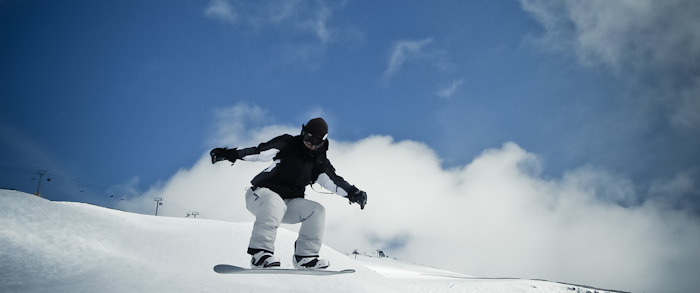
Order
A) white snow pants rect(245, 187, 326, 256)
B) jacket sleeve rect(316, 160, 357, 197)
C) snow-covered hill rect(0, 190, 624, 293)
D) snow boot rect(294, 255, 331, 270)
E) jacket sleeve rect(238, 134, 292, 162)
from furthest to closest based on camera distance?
snow-covered hill rect(0, 190, 624, 293) < jacket sleeve rect(316, 160, 357, 197) < snow boot rect(294, 255, 331, 270) < jacket sleeve rect(238, 134, 292, 162) < white snow pants rect(245, 187, 326, 256)

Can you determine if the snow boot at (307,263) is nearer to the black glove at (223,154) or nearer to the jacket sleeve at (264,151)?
the jacket sleeve at (264,151)

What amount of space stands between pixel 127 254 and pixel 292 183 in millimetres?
4915

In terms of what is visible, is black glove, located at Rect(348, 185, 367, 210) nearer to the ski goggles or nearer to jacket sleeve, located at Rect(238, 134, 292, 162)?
the ski goggles

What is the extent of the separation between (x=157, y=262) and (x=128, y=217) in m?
3.06

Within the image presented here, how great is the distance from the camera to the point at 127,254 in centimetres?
754

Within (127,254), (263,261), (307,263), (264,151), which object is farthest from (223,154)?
(127,254)

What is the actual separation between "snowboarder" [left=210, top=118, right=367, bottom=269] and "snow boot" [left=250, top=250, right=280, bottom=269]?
22 cm

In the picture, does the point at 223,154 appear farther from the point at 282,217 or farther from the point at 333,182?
the point at 333,182

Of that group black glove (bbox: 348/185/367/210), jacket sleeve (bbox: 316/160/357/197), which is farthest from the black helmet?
black glove (bbox: 348/185/367/210)

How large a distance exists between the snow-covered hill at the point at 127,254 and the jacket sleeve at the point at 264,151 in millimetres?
2354

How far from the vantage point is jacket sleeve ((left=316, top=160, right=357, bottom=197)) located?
→ 508 cm

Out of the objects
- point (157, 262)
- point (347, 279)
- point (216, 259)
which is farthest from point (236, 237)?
point (347, 279)

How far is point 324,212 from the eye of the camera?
4840 millimetres

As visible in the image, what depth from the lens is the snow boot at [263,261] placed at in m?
4.19
